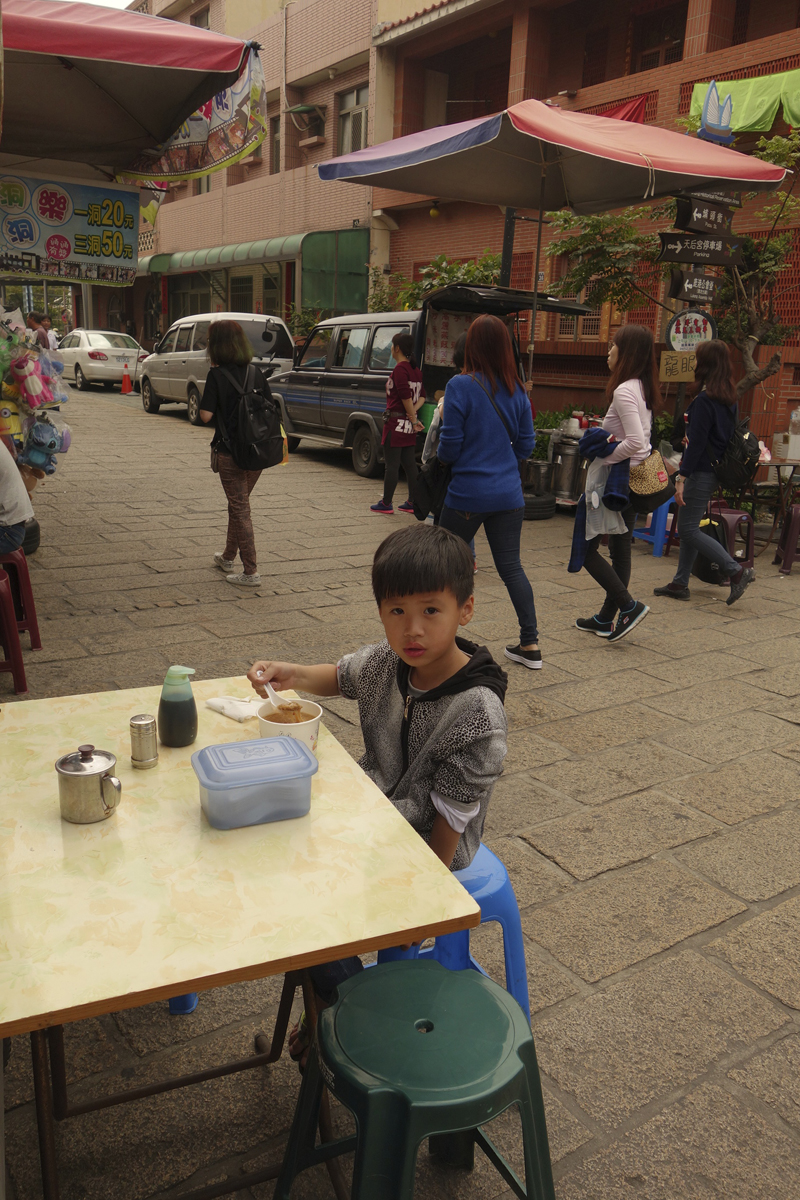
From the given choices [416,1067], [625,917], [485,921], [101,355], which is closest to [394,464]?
[625,917]

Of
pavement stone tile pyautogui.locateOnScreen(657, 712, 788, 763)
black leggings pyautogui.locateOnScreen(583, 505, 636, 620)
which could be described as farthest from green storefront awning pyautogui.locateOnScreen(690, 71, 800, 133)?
pavement stone tile pyautogui.locateOnScreen(657, 712, 788, 763)

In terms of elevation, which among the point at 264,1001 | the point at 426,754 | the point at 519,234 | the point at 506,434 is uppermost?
the point at 519,234

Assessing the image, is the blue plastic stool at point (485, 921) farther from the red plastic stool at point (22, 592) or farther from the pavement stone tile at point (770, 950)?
the red plastic stool at point (22, 592)

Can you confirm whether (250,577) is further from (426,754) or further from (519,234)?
(519,234)

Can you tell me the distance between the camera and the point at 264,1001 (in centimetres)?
231

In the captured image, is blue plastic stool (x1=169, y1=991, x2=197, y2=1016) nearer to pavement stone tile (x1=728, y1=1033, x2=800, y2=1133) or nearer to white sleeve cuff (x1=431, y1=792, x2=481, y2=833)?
white sleeve cuff (x1=431, y1=792, x2=481, y2=833)

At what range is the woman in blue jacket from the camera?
14.9 feet

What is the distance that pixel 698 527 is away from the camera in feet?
20.1

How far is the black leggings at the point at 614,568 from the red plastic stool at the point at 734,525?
157 centimetres

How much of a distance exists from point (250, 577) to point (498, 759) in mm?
4506

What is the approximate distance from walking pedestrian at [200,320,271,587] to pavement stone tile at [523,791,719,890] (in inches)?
133

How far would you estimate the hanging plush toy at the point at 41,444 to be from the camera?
17.2 feet

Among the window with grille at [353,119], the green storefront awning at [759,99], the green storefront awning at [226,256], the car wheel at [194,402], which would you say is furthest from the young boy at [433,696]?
the window with grille at [353,119]

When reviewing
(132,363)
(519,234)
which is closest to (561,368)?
(519,234)
